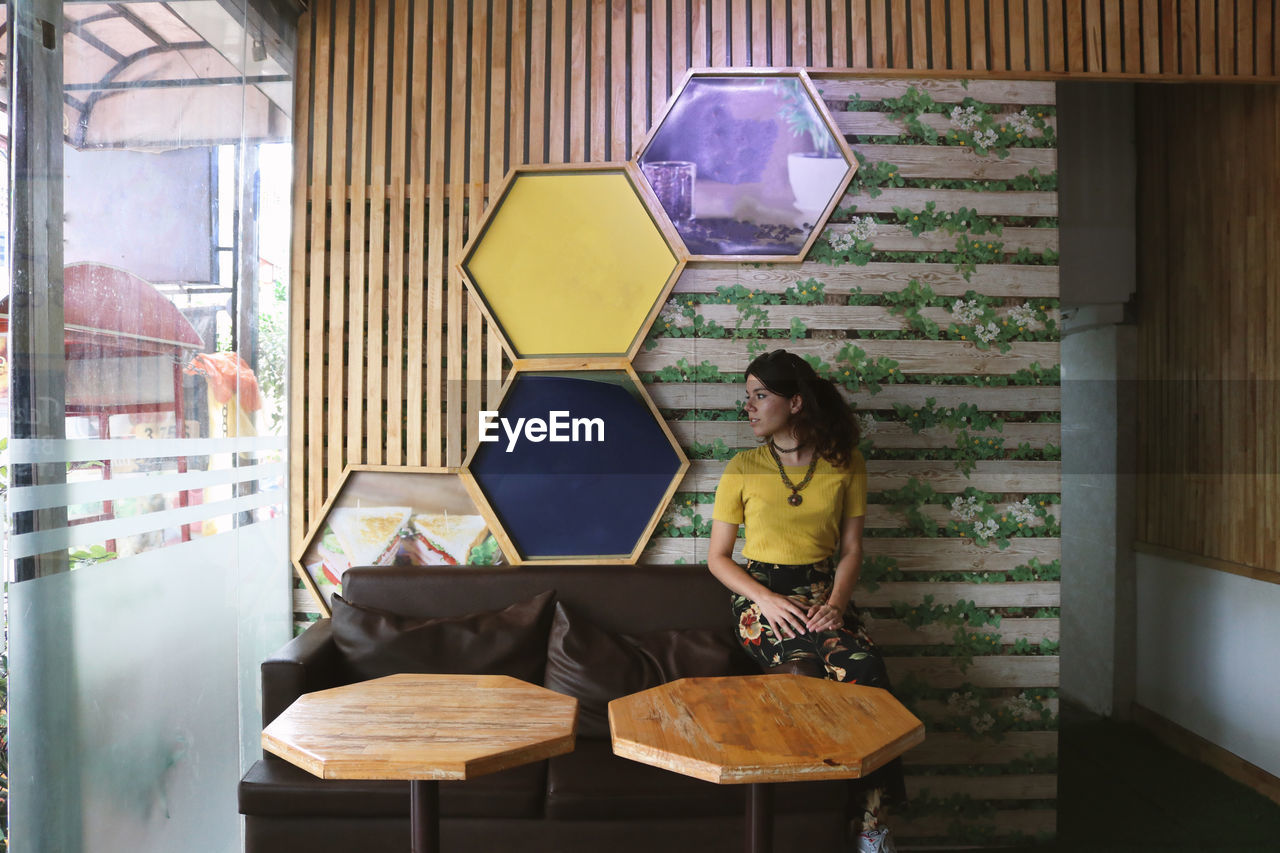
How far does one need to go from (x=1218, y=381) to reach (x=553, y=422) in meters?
2.09

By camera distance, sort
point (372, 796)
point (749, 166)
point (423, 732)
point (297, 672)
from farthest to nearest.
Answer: point (749, 166) < point (297, 672) < point (372, 796) < point (423, 732)

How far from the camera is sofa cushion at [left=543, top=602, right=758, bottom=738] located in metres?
2.28

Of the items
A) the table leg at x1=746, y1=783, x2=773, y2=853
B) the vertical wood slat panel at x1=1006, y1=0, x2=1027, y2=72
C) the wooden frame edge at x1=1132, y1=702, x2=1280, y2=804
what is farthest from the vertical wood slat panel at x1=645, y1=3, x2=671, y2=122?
the wooden frame edge at x1=1132, y1=702, x2=1280, y2=804

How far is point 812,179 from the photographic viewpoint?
2635mm

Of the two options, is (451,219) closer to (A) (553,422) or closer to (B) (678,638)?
(A) (553,422)

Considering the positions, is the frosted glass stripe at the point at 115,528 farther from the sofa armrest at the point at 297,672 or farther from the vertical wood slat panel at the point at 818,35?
the vertical wood slat panel at the point at 818,35

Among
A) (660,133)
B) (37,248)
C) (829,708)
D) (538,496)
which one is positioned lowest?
(829,708)

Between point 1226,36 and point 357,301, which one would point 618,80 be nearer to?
point 357,301

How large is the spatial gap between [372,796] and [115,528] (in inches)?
35.3

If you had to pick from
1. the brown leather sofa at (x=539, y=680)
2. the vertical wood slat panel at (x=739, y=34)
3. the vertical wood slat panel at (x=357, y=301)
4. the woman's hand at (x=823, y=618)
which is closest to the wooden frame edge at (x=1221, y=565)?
the woman's hand at (x=823, y=618)

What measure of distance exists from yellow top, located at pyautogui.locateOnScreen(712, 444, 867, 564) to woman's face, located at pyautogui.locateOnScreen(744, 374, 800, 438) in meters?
0.08

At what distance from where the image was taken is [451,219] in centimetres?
265

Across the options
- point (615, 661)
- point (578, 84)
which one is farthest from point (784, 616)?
point (578, 84)

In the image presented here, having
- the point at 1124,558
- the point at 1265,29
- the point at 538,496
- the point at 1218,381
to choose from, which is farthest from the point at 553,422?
the point at 1265,29
